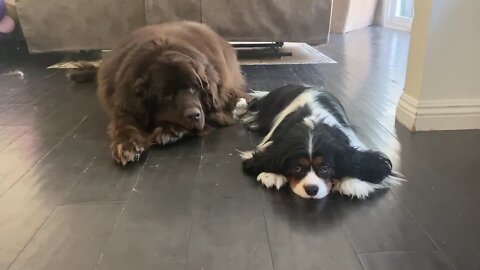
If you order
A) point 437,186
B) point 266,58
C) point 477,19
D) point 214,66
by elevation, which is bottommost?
point 266,58

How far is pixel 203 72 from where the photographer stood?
95.0 inches

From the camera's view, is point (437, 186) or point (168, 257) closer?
point (168, 257)

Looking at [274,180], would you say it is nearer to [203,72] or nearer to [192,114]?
[192,114]

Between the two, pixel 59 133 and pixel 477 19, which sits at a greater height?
pixel 477 19

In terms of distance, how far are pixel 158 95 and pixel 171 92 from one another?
7 cm

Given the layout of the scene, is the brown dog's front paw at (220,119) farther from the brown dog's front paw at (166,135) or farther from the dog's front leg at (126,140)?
the dog's front leg at (126,140)

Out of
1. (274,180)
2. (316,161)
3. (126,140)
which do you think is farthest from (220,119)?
(316,161)

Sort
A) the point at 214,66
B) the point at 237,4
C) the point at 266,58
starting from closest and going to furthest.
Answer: the point at 214,66 < the point at 237,4 < the point at 266,58

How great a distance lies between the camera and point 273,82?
11.4 feet

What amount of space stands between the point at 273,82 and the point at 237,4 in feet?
3.32

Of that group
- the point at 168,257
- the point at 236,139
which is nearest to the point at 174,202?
the point at 168,257

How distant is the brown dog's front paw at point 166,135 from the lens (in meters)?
2.21

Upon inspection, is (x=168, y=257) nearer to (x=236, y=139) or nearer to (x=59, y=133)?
(x=236, y=139)

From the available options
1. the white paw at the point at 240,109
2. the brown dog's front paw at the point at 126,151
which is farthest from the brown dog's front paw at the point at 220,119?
the brown dog's front paw at the point at 126,151
